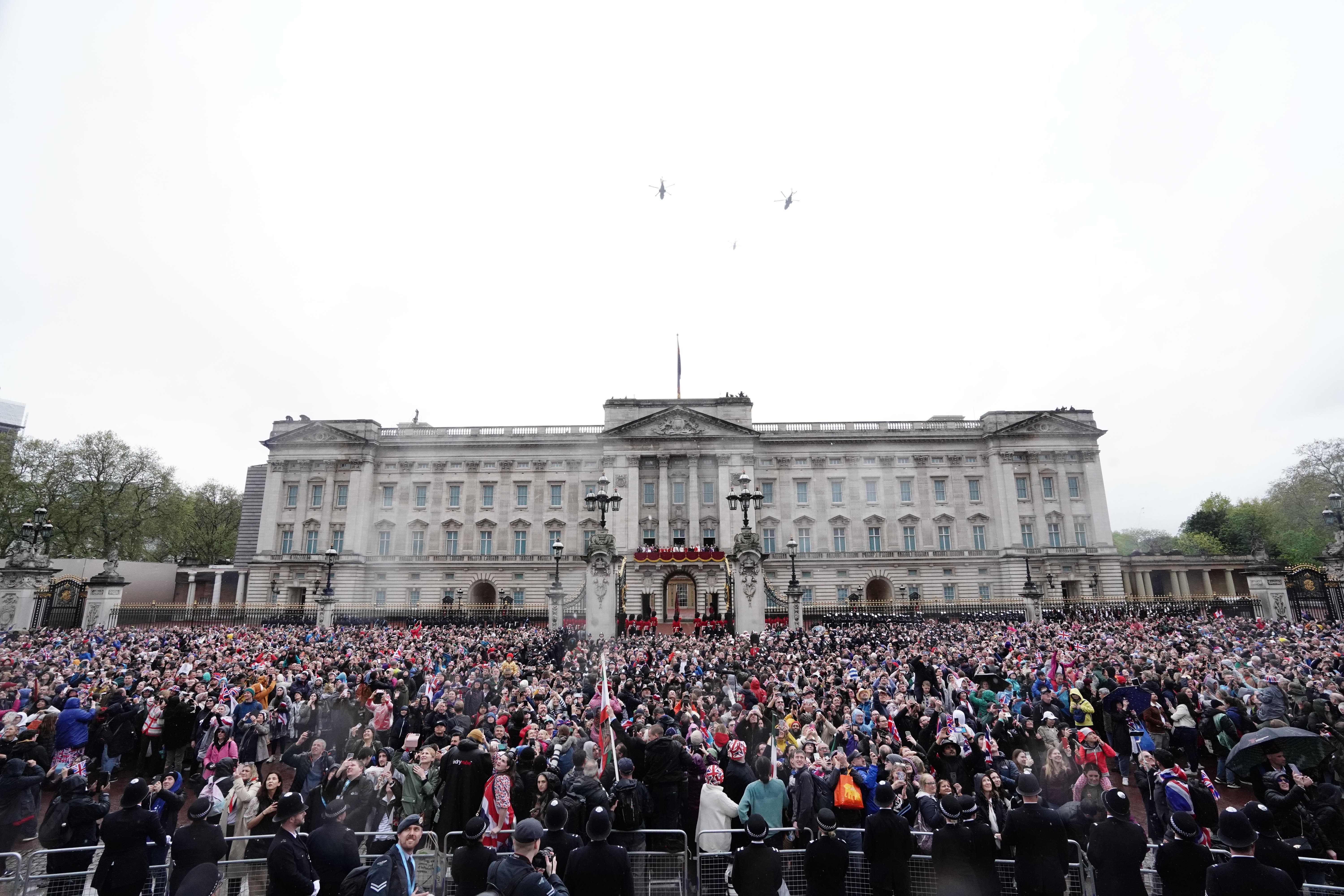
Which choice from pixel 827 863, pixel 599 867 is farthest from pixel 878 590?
pixel 599 867

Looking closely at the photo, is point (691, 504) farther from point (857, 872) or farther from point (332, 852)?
point (332, 852)

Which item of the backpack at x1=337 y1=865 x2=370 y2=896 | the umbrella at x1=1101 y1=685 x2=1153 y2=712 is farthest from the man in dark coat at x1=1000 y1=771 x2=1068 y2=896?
the umbrella at x1=1101 y1=685 x2=1153 y2=712

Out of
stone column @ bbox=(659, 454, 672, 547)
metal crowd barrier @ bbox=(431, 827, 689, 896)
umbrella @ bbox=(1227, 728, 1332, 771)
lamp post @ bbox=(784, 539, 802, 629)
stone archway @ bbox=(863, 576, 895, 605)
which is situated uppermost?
stone column @ bbox=(659, 454, 672, 547)

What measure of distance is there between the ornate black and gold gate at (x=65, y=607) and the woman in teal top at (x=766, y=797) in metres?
37.1

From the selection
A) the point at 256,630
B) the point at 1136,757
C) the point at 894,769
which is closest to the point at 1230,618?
the point at 1136,757

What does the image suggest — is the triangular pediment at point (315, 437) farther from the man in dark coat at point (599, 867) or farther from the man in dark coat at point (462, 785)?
the man in dark coat at point (599, 867)

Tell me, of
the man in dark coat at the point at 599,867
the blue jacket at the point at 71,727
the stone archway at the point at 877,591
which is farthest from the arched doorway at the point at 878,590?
the man in dark coat at the point at 599,867

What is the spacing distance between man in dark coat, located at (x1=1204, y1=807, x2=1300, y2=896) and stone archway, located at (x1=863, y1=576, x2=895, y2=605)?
173 feet

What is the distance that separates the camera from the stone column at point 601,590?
2820cm

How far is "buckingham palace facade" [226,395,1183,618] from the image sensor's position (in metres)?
56.2

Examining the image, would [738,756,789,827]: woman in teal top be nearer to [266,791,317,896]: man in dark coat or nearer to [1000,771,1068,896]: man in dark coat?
[1000,771,1068,896]: man in dark coat

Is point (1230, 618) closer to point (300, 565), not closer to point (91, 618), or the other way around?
point (91, 618)

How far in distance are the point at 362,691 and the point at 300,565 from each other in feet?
153

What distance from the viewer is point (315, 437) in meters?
59.1
